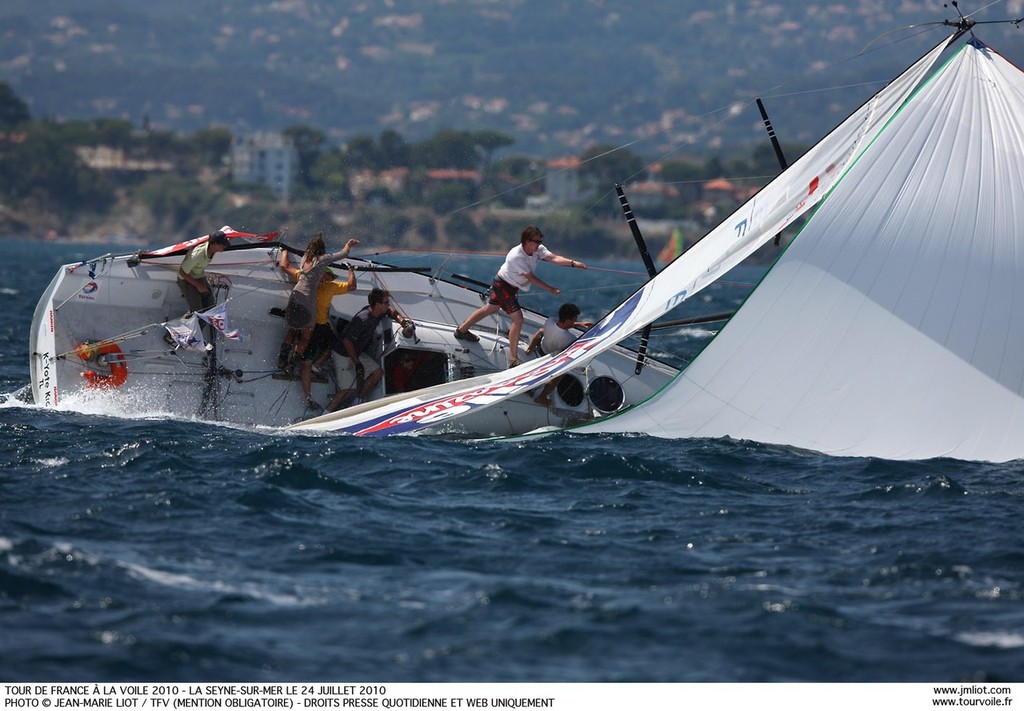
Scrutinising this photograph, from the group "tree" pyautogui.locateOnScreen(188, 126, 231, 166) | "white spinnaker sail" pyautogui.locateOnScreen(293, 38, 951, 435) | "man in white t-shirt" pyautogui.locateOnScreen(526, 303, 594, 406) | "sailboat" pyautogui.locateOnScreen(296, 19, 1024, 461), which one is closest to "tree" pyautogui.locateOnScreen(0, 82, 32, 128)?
"tree" pyautogui.locateOnScreen(188, 126, 231, 166)

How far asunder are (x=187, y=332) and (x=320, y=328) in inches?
49.2

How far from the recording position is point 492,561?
846cm

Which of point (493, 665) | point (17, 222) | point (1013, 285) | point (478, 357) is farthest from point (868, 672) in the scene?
point (17, 222)

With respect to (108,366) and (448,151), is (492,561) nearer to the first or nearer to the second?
(108,366)

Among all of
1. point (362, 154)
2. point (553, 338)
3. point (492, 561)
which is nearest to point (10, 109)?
point (362, 154)

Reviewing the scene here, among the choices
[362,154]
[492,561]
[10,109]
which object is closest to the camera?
[492,561]

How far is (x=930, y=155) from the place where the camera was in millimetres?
11703

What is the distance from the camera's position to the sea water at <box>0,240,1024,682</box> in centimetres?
690

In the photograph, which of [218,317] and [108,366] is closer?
[218,317]

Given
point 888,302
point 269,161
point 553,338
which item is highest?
point 269,161

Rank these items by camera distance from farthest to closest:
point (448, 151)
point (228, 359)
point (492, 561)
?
point (448, 151)
point (228, 359)
point (492, 561)

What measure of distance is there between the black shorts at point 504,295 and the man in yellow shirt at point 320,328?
52.9 inches

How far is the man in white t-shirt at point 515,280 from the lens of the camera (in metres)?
12.8

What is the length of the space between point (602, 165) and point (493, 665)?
122527 millimetres
